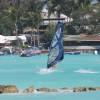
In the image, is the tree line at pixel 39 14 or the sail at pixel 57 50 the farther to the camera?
the tree line at pixel 39 14

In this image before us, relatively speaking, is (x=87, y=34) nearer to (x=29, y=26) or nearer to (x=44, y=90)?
(x=29, y=26)

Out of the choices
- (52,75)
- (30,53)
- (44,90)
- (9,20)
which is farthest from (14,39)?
(44,90)

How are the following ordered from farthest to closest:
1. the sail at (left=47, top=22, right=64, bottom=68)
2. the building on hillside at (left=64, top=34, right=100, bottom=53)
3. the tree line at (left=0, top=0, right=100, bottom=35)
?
the tree line at (left=0, top=0, right=100, bottom=35)
the building on hillside at (left=64, top=34, right=100, bottom=53)
the sail at (left=47, top=22, right=64, bottom=68)

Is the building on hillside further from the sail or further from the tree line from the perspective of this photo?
the sail

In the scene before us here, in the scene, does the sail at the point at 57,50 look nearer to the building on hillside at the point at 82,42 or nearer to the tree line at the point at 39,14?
the building on hillside at the point at 82,42

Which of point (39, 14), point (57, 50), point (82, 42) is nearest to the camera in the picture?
point (57, 50)

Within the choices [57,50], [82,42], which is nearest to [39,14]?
[82,42]

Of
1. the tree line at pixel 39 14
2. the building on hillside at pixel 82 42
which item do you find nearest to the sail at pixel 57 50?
the building on hillside at pixel 82 42

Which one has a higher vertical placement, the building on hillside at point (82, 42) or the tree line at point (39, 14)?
the tree line at point (39, 14)

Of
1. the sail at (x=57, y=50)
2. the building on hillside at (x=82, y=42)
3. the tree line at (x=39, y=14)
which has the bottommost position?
the building on hillside at (x=82, y=42)

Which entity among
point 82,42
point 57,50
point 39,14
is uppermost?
point 57,50

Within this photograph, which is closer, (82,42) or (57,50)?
(57,50)

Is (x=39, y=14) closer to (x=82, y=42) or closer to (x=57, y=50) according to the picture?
(x=82, y=42)

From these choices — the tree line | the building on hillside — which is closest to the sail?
the building on hillside
